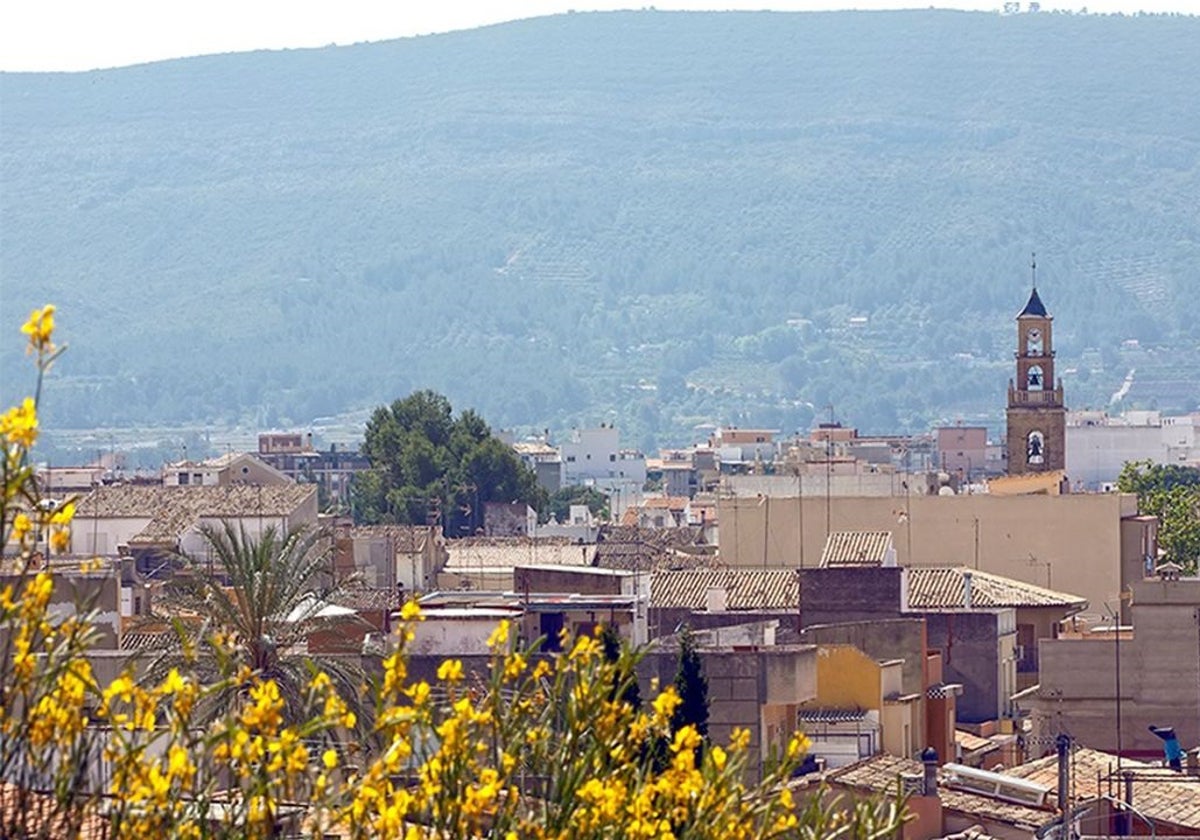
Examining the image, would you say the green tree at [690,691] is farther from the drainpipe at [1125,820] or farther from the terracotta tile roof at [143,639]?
the terracotta tile roof at [143,639]

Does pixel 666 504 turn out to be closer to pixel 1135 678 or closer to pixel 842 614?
pixel 842 614

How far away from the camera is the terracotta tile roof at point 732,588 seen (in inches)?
1651

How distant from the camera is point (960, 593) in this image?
43.2 metres

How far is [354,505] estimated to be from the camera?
296 feet

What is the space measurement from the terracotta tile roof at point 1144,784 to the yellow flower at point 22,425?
1541 centimetres

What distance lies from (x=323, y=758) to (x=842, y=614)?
2870 centimetres

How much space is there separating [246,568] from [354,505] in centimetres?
6545

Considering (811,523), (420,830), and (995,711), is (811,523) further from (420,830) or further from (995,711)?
(420,830)

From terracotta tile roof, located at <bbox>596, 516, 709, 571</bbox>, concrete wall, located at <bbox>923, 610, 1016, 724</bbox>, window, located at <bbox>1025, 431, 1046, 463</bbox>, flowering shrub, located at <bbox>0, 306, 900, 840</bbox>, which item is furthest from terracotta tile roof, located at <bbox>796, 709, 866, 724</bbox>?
window, located at <bbox>1025, 431, 1046, 463</bbox>

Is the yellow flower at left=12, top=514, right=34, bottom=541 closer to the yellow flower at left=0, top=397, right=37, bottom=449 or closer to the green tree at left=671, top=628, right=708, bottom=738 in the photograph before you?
the yellow flower at left=0, top=397, right=37, bottom=449

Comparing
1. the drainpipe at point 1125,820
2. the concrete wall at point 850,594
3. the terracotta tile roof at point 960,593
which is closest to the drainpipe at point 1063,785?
the drainpipe at point 1125,820

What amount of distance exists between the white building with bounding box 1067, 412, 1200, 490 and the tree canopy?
4703 centimetres

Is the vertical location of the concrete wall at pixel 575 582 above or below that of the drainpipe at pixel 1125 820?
above

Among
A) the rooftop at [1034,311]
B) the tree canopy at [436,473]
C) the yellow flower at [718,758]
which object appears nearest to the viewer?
the yellow flower at [718,758]
